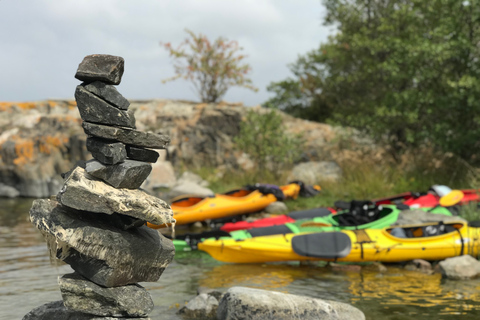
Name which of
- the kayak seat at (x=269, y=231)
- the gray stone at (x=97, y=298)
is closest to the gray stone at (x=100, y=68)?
the gray stone at (x=97, y=298)

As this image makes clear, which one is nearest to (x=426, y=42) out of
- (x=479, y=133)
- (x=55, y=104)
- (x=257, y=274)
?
(x=479, y=133)

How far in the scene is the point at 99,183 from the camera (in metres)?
3.66

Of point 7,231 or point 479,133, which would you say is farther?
point 479,133

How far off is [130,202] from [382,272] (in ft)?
15.3

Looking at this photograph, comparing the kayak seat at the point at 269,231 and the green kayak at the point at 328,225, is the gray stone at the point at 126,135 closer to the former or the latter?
the green kayak at the point at 328,225

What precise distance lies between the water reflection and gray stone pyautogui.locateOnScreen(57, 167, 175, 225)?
6.24ft

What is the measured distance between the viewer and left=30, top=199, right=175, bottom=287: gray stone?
3576 millimetres

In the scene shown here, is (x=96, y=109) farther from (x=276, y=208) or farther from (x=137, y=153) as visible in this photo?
(x=276, y=208)

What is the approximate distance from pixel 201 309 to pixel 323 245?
2613mm

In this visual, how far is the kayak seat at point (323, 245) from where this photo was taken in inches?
281

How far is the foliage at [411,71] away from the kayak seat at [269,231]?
5388mm

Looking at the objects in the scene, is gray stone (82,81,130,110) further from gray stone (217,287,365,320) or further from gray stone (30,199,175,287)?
gray stone (217,287,365,320)

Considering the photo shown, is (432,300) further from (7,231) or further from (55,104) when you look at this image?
(55,104)

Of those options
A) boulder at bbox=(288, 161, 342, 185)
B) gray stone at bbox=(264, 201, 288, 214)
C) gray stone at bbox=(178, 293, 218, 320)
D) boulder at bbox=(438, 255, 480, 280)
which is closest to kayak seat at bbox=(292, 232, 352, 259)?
boulder at bbox=(438, 255, 480, 280)
